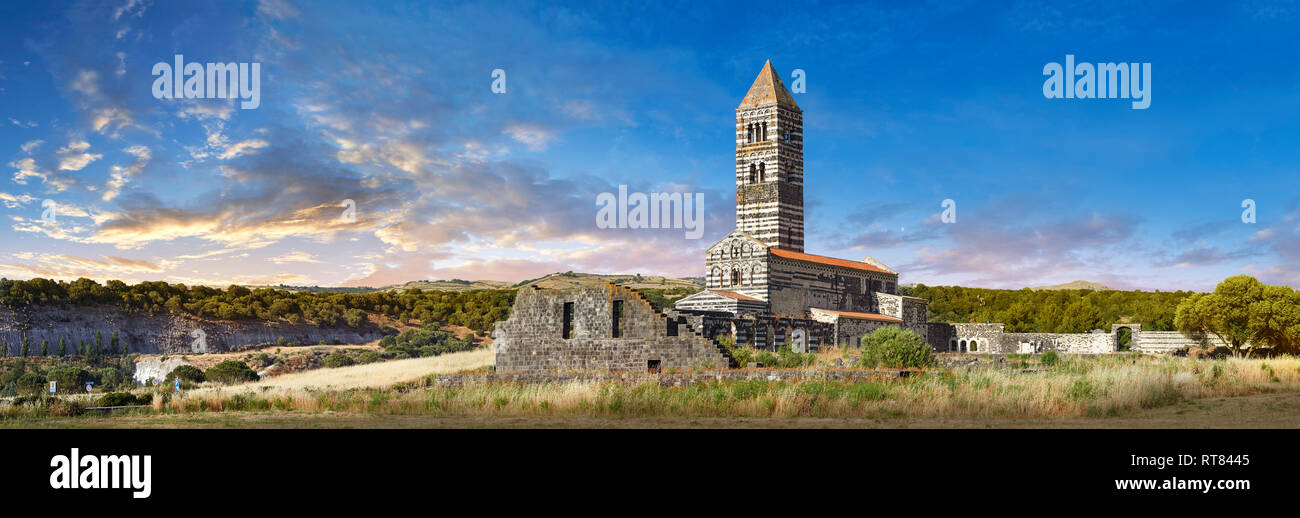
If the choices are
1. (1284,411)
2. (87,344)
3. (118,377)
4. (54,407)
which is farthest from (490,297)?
(1284,411)

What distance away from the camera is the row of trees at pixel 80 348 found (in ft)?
189

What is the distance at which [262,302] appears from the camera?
72438mm

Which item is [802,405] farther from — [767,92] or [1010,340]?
[1010,340]

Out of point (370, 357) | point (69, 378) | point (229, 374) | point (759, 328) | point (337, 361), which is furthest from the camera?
point (370, 357)

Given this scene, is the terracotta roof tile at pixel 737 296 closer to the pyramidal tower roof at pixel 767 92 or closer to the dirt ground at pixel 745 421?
the pyramidal tower roof at pixel 767 92

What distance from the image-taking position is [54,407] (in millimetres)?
21641

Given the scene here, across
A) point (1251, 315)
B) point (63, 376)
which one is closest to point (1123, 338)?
point (1251, 315)

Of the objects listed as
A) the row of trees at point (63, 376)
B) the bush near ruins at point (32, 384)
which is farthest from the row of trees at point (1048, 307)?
the bush near ruins at point (32, 384)

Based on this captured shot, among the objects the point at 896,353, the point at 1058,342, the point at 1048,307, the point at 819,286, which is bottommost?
the point at 1058,342

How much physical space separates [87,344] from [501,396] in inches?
1978

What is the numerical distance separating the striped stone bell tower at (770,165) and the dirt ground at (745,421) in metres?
46.1

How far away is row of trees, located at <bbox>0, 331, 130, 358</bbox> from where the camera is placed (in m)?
57.5

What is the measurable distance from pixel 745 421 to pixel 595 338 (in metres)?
15.6
